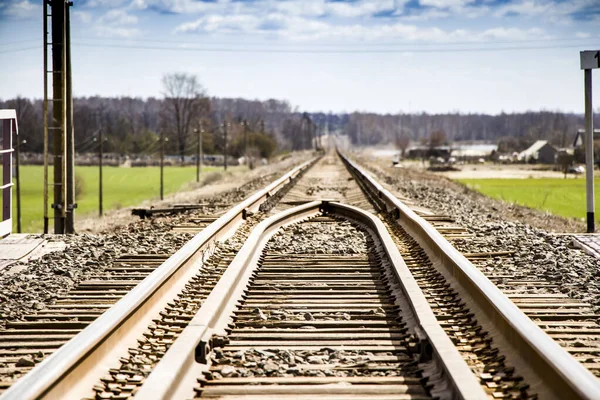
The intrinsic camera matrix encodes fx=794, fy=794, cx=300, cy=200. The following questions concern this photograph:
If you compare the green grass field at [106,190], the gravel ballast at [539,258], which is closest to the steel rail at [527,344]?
the gravel ballast at [539,258]

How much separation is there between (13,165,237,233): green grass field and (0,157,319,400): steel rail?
28.6 m

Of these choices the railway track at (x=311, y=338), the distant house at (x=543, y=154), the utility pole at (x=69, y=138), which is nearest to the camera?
the railway track at (x=311, y=338)

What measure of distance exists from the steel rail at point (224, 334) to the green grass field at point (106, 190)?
28.5 meters

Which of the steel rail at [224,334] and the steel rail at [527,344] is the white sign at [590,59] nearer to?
the steel rail at [224,334]

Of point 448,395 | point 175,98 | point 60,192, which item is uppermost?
point 175,98

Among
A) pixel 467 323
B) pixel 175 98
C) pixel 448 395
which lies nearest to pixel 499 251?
pixel 467 323

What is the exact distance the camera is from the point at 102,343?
413cm

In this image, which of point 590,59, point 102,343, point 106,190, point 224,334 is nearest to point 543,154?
point 106,190

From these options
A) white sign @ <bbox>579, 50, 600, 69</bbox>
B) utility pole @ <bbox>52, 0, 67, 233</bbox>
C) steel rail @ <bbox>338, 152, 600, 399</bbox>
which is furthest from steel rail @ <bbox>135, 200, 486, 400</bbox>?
utility pole @ <bbox>52, 0, 67, 233</bbox>

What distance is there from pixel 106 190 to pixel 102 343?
59287 mm

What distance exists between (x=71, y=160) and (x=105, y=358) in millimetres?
10104

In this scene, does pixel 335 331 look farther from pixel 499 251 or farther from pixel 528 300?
pixel 499 251

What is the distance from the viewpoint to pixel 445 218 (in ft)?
38.9

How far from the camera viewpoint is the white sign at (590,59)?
37.9ft
